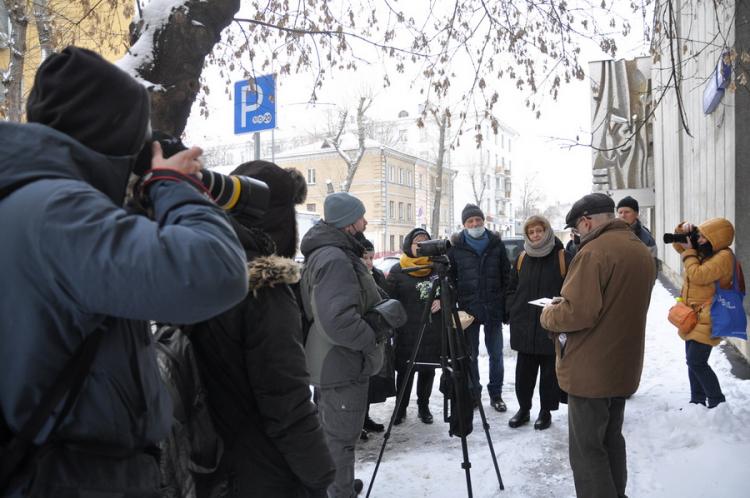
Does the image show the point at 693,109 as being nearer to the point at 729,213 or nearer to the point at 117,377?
the point at 729,213

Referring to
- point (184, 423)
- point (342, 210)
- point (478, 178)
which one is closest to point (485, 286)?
point (342, 210)

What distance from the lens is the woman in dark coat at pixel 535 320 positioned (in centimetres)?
514

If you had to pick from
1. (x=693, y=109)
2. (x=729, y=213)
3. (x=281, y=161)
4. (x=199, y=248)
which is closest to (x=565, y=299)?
(x=199, y=248)

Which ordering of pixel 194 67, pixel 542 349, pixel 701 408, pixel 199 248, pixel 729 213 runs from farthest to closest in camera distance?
pixel 729 213
pixel 542 349
pixel 701 408
pixel 194 67
pixel 199 248

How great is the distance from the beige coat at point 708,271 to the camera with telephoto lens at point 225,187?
4.43 m

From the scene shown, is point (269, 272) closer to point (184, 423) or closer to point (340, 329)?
point (184, 423)

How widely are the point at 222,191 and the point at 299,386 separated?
0.72m

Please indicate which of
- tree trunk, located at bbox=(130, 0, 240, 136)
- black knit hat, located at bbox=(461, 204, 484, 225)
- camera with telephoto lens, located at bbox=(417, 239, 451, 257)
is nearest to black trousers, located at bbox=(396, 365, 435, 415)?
black knit hat, located at bbox=(461, 204, 484, 225)

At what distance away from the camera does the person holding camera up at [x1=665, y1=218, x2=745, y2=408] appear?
4777 millimetres

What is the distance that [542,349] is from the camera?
5.14 metres

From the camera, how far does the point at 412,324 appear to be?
18.3ft

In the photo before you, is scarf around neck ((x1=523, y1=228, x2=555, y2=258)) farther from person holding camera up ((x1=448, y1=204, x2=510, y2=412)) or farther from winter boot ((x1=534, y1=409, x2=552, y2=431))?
winter boot ((x1=534, y1=409, x2=552, y2=431))

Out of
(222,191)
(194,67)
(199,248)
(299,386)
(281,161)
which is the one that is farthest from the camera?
(281,161)

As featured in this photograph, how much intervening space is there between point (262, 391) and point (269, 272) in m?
0.38
